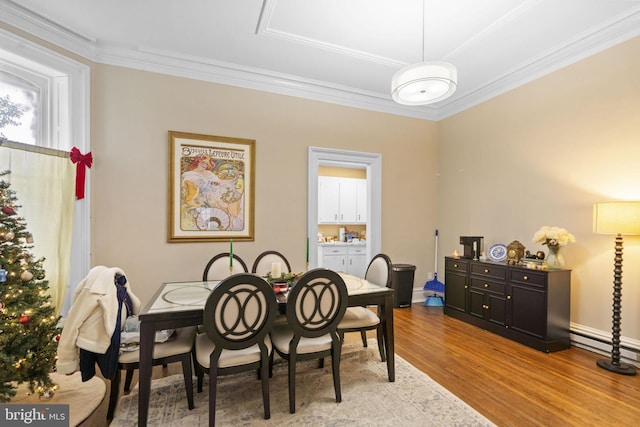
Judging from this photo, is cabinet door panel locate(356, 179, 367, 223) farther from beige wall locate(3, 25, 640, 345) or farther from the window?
the window

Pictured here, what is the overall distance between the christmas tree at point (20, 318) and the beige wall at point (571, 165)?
471 cm

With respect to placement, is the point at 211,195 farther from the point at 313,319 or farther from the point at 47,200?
the point at 313,319

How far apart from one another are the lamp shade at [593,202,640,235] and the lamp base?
3.85 feet

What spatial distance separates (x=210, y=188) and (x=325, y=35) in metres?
2.14

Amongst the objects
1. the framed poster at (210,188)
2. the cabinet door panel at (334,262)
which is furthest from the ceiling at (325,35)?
the cabinet door panel at (334,262)

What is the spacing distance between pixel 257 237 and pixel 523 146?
3523 mm

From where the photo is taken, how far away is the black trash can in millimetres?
4570

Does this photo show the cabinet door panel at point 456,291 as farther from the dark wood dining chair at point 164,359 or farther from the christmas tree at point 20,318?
the christmas tree at point 20,318

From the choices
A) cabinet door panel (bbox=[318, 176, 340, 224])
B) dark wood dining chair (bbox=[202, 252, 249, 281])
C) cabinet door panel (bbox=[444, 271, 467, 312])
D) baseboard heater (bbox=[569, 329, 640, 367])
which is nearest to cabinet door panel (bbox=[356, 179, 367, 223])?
cabinet door panel (bbox=[318, 176, 340, 224])

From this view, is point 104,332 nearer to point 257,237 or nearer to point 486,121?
point 257,237

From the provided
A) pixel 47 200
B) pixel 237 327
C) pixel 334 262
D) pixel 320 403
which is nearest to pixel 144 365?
pixel 237 327

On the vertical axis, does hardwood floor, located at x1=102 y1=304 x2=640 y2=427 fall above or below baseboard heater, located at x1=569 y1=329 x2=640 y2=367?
below

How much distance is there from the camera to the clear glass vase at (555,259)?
3.19 metres

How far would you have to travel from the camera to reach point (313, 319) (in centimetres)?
218
